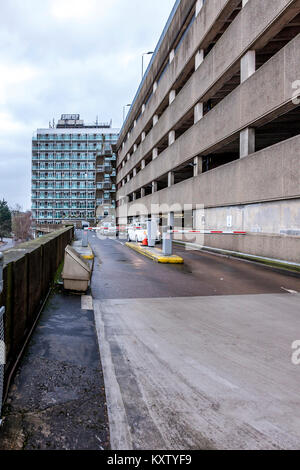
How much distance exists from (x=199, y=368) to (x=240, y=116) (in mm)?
15153

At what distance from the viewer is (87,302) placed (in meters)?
6.50

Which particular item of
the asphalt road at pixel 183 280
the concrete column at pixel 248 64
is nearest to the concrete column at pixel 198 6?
the concrete column at pixel 248 64

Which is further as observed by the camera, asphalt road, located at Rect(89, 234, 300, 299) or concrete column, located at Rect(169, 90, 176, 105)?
concrete column, located at Rect(169, 90, 176, 105)

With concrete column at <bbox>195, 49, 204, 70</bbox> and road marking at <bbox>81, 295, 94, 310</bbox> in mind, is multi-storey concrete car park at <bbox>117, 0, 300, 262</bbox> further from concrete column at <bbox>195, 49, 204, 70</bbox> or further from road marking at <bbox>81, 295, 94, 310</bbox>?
road marking at <bbox>81, 295, 94, 310</bbox>

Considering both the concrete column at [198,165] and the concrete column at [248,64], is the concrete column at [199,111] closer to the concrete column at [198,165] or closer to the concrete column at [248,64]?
the concrete column at [198,165]

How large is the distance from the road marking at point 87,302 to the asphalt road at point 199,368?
0.14 meters

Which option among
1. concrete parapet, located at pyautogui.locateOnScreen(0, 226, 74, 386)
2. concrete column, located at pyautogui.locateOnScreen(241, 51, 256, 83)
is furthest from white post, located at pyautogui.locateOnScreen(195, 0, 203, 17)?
concrete parapet, located at pyautogui.locateOnScreen(0, 226, 74, 386)

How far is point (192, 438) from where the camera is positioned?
94.1 inches

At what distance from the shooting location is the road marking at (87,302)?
20.1ft

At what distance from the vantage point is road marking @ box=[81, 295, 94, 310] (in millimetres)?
6129

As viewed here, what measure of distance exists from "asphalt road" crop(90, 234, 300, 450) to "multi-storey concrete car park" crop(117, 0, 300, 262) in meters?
6.84

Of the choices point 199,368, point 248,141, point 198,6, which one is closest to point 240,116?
point 248,141

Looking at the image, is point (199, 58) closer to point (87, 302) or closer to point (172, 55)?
point (172, 55)

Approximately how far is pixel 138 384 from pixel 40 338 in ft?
6.40
